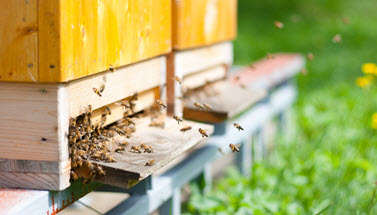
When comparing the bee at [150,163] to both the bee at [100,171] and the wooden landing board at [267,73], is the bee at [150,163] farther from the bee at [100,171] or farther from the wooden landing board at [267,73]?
the wooden landing board at [267,73]

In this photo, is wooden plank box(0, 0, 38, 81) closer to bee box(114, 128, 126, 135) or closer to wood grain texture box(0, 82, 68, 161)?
wood grain texture box(0, 82, 68, 161)

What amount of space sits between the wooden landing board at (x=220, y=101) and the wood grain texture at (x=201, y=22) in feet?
1.12

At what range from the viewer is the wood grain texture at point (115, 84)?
1979 millimetres

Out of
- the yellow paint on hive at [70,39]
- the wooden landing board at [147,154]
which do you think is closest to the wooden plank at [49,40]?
the yellow paint on hive at [70,39]

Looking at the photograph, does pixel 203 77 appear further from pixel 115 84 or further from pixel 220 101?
pixel 115 84

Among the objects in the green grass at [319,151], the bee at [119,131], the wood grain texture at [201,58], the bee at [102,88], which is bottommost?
the green grass at [319,151]

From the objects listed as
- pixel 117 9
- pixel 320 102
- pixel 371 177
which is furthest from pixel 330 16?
pixel 117 9

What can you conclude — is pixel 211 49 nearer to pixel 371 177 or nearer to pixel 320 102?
pixel 371 177

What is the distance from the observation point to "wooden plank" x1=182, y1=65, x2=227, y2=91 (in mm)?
3270

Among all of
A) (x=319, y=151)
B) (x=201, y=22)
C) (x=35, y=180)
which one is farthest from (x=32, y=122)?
(x=319, y=151)

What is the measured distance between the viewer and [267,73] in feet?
15.9

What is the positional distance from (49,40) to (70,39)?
85 millimetres

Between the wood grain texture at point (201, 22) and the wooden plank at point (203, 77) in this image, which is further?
the wooden plank at point (203, 77)

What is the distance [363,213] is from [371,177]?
813 mm
